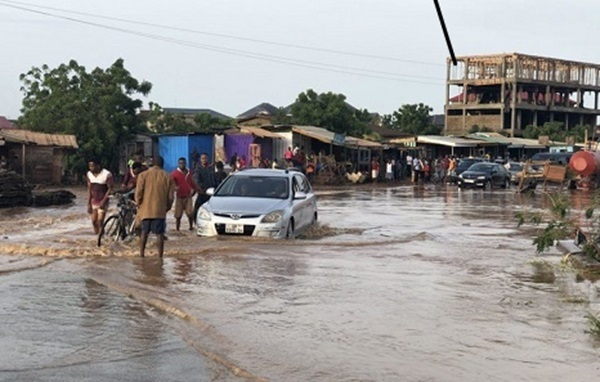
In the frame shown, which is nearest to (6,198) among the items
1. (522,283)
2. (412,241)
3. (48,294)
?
(412,241)

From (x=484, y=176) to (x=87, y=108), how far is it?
19209mm

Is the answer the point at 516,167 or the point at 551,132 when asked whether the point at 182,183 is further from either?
the point at 551,132

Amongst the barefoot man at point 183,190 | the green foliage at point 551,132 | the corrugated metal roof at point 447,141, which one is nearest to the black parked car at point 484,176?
the corrugated metal roof at point 447,141

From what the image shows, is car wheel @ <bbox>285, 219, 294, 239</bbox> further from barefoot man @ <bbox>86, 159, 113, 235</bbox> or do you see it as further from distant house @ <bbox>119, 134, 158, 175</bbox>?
distant house @ <bbox>119, 134, 158, 175</bbox>

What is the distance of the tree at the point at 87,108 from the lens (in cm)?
3847

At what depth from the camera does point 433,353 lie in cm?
727

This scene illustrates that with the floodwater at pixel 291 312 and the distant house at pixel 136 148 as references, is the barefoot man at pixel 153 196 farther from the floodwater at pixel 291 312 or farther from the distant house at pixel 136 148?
the distant house at pixel 136 148

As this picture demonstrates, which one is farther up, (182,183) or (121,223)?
(182,183)

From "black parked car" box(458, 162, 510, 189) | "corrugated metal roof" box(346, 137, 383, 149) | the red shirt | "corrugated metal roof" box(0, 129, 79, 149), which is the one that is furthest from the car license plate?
"corrugated metal roof" box(346, 137, 383, 149)

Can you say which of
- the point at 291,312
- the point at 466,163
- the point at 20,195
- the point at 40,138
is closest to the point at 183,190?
the point at 291,312

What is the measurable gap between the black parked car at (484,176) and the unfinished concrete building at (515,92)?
35.0m

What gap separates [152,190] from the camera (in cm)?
1236

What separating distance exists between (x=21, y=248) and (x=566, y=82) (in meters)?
79.7

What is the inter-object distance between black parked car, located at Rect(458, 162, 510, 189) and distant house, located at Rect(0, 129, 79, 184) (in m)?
18.6
